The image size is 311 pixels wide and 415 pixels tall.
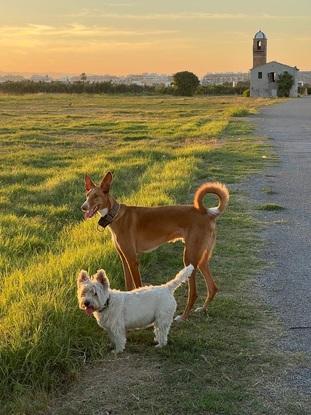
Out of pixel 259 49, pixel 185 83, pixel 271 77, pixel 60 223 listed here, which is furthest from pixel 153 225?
pixel 259 49

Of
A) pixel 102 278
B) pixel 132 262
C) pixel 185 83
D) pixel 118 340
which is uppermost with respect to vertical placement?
pixel 185 83

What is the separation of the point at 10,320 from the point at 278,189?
810 cm

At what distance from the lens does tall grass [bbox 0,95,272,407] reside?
383 centimetres

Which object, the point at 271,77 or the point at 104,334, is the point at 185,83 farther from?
the point at 104,334

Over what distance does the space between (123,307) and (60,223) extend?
4391mm

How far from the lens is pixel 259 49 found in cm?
10062

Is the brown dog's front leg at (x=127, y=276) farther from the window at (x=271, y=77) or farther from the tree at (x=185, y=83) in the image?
the window at (x=271, y=77)

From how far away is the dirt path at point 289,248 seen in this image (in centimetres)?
456

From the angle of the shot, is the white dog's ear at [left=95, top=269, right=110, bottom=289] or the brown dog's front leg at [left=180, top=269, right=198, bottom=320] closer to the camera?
the white dog's ear at [left=95, top=269, right=110, bottom=289]

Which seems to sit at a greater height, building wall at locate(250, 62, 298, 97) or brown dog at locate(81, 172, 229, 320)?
building wall at locate(250, 62, 298, 97)

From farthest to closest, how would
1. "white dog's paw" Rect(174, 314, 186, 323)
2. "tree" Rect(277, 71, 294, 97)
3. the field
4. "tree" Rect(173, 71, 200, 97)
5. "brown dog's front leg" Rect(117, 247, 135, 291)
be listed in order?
A: "tree" Rect(173, 71, 200, 97)
"tree" Rect(277, 71, 294, 97)
"brown dog's front leg" Rect(117, 247, 135, 291)
"white dog's paw" Rect(174, 314, 186, 323)
the field

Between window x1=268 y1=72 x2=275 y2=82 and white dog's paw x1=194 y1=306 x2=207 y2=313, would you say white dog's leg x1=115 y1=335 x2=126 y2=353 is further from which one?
window x1=268 y1=72 x2=275 y2=82

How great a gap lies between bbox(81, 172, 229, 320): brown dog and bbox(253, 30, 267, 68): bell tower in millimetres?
95414

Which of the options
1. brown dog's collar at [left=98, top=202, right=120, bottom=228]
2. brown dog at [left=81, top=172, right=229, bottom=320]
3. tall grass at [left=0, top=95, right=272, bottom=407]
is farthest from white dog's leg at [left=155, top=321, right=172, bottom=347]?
brown dog's collar at [left=98, top=202, right=120, bottom=228]
